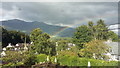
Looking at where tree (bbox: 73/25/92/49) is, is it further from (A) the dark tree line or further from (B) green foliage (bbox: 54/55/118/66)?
(A) the dark tree line

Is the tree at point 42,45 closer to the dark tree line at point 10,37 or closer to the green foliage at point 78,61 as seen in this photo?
the green foliage at point 78,61

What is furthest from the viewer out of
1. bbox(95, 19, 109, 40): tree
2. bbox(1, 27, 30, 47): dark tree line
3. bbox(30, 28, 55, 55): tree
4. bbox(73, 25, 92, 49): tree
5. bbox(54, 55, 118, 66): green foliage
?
bbox(1, 27, 30, 47): dark tree line

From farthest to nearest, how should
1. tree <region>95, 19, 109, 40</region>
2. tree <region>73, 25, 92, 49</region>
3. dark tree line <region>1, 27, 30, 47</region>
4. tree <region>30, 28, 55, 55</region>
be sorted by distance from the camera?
dark tree line <region>1, 27, 30, 47</region> < tree <region>95, 19, 109, 40</region> < tree <region>73, 25, 92, 49</region> < tree <region>30, 28, 55, 55</region>

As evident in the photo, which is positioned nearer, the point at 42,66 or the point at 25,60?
the point at 42,66

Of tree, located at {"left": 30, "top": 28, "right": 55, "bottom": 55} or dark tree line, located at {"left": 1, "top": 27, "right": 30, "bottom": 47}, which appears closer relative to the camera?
tree, located at {"left": 30, "top": 28, "right": 55, "bottom": 55}

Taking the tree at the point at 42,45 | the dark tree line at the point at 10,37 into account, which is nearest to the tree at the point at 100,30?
the tree at the point at 42,45

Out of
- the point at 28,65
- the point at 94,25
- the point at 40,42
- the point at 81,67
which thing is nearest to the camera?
the point at 81,67

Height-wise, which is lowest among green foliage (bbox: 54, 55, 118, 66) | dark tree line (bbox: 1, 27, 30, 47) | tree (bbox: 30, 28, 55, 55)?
green foliage (bbox: 54, 55, 118, 66)

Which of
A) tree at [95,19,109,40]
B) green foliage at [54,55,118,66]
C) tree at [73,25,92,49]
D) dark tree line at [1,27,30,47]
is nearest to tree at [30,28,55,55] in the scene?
tree at [73,25,92,49]

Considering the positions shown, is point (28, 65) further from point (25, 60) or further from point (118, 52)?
point (118, 52)

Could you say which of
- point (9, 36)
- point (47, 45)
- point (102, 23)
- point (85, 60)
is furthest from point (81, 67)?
point (9, 36)

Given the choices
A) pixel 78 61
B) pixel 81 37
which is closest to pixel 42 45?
pixel 81 37
